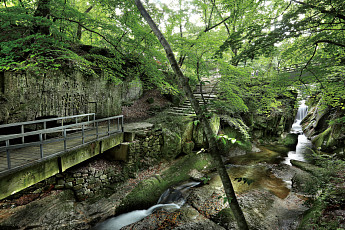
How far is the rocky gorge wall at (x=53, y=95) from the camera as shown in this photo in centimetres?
494

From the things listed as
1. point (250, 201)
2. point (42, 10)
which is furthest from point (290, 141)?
point (42, 10)

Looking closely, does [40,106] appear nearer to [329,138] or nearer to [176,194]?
[176,194]

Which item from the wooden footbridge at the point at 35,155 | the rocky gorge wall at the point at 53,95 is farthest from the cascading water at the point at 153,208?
the rocky gorge wall at the point at 53,95

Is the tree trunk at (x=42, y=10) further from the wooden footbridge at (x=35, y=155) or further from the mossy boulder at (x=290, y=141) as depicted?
the mossy boulder at (x=290, y=141)

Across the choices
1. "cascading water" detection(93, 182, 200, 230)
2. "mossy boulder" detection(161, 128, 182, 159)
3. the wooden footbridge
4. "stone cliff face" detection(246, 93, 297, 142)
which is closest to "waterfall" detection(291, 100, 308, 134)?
"stone cliff face" detection(246, 93, 297, 142)

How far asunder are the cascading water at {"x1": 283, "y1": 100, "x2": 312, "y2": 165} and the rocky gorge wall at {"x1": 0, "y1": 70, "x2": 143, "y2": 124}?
11978 mm

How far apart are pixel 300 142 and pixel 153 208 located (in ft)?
54.1

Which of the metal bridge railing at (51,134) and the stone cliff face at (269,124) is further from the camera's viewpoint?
the stone cliff face at (269,124)

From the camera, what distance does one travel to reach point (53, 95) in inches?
241

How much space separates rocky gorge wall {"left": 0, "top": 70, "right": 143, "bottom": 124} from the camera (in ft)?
16.2

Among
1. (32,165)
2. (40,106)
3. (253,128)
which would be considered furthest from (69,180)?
(253,128)

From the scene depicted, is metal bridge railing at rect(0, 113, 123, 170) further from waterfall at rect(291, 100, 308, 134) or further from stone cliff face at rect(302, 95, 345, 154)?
waterfall at rect(291, 100, 308, 134)

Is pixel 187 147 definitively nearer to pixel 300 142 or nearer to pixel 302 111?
pixel 300 142

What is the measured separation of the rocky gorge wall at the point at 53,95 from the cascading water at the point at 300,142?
12.0 metres
